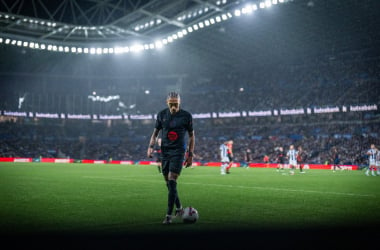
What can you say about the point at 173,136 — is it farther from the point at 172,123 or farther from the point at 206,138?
the point at 206,138

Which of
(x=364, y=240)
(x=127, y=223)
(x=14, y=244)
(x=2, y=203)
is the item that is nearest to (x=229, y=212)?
(x=127, y=223)

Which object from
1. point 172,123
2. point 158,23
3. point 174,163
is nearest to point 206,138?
point 158,23

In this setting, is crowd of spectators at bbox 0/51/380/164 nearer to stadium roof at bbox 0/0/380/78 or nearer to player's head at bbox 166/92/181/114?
stadium roof at bbox 0/0/380/78

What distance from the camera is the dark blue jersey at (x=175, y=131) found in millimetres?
7457

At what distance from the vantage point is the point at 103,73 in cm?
7494

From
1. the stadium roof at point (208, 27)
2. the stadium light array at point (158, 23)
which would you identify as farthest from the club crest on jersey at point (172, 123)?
the stadium roof at point (208, 27)

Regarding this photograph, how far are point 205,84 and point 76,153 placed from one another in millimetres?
25222

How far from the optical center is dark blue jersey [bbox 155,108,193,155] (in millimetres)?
7457

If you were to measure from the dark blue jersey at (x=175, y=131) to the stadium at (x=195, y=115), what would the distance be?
1360 millimetres

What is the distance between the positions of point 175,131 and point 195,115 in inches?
2333

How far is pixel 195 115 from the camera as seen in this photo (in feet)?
219

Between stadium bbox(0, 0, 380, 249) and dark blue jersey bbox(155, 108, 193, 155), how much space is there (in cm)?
136

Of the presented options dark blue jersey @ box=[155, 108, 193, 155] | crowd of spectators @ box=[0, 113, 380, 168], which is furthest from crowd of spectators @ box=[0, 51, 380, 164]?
dark blue jersey @ box=[155, 108, 193, 155]

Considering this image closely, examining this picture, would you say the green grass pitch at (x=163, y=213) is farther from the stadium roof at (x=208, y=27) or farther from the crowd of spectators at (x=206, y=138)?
the crowd of spectators at (x=206, y=138)
